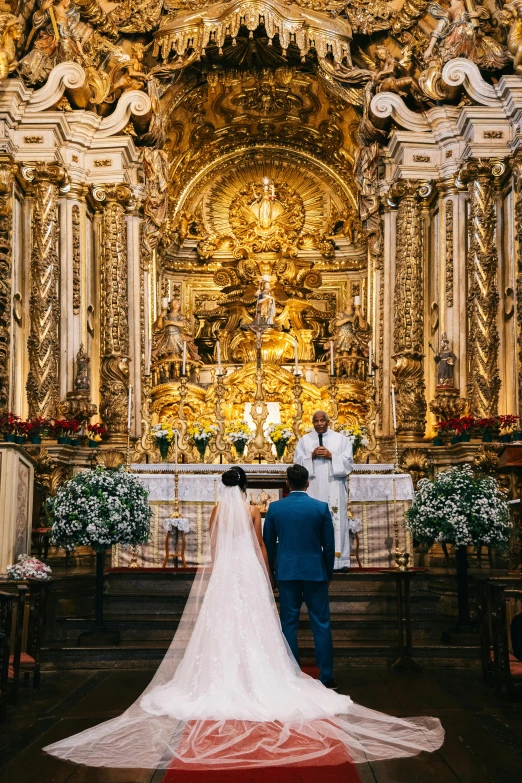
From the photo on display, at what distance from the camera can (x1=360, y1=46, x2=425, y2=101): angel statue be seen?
18125mm

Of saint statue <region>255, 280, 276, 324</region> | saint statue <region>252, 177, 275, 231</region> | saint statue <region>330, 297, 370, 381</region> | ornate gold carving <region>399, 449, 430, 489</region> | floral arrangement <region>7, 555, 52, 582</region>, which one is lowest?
floral arrangement <region>7, 555, 52, 582</region>

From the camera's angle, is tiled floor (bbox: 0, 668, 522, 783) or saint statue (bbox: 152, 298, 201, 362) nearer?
tiled floor (bbox: 0, 668, 522, 783)

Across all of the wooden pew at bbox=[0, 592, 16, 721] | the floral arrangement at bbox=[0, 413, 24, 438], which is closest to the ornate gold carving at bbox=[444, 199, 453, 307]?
Answer: the floral arrangement at bbox=[0, 413, 24, 438]

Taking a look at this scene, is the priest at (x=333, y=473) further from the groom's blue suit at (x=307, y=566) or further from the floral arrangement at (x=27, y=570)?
the groom's blue suit at (x=307, y=566)

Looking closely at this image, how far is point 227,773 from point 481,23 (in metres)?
14.2

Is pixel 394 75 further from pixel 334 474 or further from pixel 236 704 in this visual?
pixel 236 704

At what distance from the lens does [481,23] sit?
57.2 ft

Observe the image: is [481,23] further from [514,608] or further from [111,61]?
[514,608]

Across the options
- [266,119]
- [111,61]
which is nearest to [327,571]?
[111,61]

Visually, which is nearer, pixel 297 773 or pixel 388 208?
pixel 297 773

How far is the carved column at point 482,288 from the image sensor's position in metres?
16.2

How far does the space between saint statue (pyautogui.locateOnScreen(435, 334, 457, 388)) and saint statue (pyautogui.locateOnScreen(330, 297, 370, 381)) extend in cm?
257

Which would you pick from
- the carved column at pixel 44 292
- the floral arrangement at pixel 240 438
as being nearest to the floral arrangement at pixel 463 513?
the floral arrangement at pixel 240 438

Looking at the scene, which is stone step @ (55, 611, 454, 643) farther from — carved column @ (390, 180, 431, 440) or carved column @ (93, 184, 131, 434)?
carved column @ (93, 184, 131, 434)
